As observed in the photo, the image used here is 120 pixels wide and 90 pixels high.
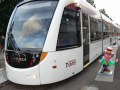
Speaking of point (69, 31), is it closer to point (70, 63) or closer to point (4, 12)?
point (70, 63)

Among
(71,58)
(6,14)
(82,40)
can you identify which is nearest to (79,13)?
(82,40)

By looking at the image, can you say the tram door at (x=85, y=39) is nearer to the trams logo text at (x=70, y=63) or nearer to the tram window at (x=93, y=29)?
the tram window at (x=93, y=29)

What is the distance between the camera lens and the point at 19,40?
254 inches

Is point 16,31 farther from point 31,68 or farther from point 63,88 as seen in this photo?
point 63,88

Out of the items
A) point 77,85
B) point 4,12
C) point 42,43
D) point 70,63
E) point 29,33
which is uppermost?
point 4,12

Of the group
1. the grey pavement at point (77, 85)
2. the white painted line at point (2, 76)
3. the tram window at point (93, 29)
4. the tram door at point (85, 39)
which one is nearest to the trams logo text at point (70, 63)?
the grey pavement at point (77, 85)

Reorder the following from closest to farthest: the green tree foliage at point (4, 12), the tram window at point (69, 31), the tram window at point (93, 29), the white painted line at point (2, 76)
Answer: the tram window at point (69, 31) → the white painted line at point (2, 76) → the tram window at point (93, 29) → the green tree foliage at point (4, 12)

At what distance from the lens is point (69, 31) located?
6906 millimetres

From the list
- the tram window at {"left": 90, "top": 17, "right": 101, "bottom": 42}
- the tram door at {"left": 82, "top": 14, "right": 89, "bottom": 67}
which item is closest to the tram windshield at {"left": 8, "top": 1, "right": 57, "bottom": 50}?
the tram door at {"left": 82, "top": 14, "right": 89, "bottom": 67}

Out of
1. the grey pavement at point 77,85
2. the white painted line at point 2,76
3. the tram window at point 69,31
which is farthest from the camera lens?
the white painted line at point 2,76

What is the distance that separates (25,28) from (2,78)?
2.12 metres

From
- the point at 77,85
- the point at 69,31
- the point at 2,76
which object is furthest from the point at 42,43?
the point at 2,76

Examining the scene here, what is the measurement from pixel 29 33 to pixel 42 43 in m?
0.59

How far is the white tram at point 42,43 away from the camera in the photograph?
6051mm
